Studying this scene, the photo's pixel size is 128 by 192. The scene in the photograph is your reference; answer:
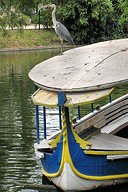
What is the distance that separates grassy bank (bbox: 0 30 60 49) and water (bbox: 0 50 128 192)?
19.1m

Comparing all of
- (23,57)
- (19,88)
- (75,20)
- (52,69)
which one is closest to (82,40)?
(75,20)

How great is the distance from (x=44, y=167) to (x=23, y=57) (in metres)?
29.4

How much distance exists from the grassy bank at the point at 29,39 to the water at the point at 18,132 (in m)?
19.1

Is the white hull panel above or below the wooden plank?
below

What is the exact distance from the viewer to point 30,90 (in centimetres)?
2138

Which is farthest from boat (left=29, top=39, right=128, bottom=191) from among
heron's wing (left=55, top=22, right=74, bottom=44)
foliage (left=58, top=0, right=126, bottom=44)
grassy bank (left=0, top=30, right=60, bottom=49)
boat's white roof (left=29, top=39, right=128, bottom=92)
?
foliage (left=58, top=0, right=126, bottom=44)

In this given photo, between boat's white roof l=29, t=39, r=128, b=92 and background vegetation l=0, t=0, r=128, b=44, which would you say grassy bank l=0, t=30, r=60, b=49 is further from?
boat's white roof l=29, t=39, r=128, b=92

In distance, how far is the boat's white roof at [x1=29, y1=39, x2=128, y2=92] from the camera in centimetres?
798

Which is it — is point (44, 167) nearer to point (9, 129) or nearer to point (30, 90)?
point (9, 129)

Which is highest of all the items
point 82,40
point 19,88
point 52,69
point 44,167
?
point 52,69

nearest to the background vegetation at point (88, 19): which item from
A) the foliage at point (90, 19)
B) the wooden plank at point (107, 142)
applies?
the foliage at point (90, 19)

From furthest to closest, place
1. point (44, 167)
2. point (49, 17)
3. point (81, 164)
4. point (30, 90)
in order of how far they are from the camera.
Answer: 1. point (49, 17)
2. point (30, 90)
3. point (44, 167)
4. point (81, 164)

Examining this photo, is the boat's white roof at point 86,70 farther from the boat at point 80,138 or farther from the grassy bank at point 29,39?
the grassy bank at point 29,39

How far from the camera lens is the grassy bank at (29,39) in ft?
146
